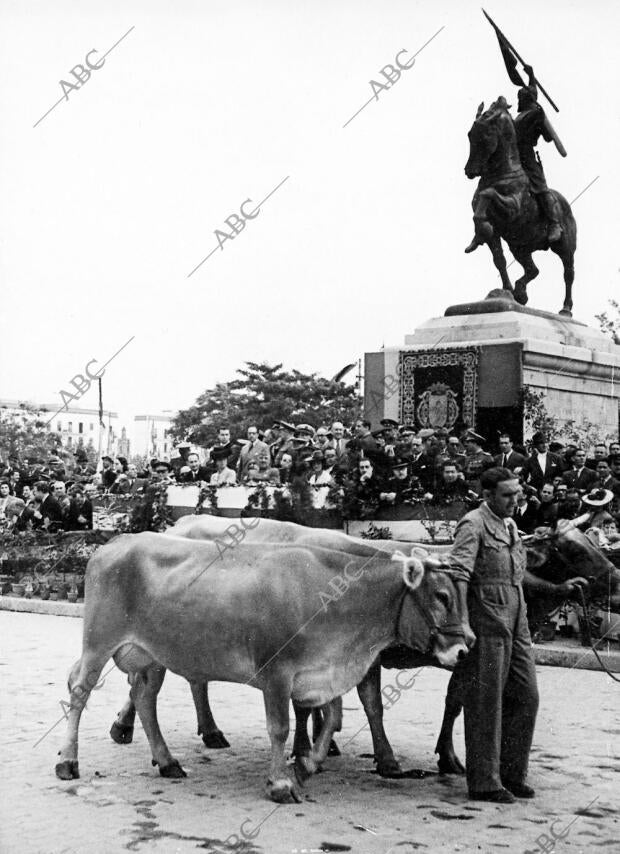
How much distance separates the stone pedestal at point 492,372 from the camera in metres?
17.5

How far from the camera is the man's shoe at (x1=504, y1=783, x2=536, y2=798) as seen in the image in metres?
6.83

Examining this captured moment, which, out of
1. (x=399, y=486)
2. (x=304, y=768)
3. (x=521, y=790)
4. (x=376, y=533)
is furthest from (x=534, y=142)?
(x=304, y=768)

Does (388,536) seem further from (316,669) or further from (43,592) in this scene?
(316,669)

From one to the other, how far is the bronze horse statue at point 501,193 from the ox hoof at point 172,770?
1271 cm

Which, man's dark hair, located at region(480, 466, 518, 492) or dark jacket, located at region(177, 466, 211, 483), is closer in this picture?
man's dark hair, located at region(480, 466, 518, 492)

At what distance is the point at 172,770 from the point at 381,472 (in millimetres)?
7943

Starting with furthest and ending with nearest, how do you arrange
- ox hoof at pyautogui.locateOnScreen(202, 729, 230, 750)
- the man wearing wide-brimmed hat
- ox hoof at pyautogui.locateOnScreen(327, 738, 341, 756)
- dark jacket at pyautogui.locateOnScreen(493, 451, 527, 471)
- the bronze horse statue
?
1. the bronze horse statue
2. the man wearing wide-brimmed hat
3. dark jacket at pyautogui.locateOnScreen(493, 451, 527, 471)
4. ox hoof at pyautogui.locateOnScreen(202, 729, 230, 750)
5. ox hoof at pyautogui.locateOnScreen(327, 738, 341, 756)

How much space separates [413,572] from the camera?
693 cm

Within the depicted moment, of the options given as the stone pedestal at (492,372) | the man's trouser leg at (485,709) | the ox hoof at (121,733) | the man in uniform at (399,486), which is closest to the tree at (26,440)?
the stone pedestal at (492,372)

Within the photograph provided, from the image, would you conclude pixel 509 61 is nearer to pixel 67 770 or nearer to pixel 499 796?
pixel 499 796

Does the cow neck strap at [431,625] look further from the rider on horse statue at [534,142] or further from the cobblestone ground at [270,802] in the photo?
the rider on horse statue at [534,142]

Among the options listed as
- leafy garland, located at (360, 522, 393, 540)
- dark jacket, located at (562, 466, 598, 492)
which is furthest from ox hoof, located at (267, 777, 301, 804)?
leafy garland, located at (360, 522, 393, 540)

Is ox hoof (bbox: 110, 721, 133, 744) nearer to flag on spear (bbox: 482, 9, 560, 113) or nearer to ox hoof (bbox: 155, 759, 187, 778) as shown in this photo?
ox hoof (bbox: 155, 759, 187, 778)

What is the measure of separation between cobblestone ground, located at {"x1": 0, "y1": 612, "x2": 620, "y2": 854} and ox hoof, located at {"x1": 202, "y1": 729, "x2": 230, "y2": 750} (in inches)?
2.5
